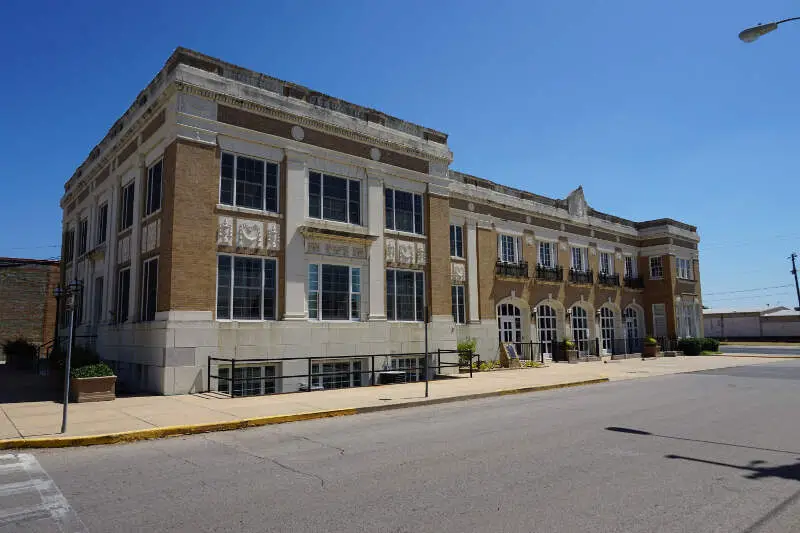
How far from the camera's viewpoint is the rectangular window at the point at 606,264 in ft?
122

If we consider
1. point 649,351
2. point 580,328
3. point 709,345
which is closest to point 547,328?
point 580,328

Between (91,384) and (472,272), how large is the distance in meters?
17.9

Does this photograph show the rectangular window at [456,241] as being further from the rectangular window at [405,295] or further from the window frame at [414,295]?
the rectangular window at [405,295]

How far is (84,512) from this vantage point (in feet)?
18.1

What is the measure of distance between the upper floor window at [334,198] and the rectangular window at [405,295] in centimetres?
269

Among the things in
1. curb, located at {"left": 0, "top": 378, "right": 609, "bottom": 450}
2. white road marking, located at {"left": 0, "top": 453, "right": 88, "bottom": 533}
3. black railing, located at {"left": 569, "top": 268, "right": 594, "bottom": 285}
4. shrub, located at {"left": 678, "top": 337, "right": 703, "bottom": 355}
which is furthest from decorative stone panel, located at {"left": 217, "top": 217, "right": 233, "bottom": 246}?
shrub, located at {"left": 678, "top": 337, "right": 703, "bottom": 355}

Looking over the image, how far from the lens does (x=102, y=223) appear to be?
23281mm

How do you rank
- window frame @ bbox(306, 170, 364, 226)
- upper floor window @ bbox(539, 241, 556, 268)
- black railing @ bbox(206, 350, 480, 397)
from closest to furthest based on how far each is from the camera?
black railing @ bbox(206, 350, 480, 397) < window frame @ bbox(306, 170, 364, 226) < upper floor window @ bbox(539, 241, 556, 268)

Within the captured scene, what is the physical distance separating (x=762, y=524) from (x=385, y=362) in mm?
15472

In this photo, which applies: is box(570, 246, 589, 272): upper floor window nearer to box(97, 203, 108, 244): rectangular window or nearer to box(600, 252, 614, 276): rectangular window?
box(600, 252, 614, 276): rectangular window

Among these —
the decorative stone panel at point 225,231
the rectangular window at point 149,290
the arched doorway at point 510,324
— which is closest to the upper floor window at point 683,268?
the arched doorway at point 510,324

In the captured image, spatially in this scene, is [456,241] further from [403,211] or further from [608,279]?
[608,279]

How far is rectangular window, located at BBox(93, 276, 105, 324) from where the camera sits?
2204 centimetres

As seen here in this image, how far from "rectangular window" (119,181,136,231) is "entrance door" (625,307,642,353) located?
3176 centimetres
